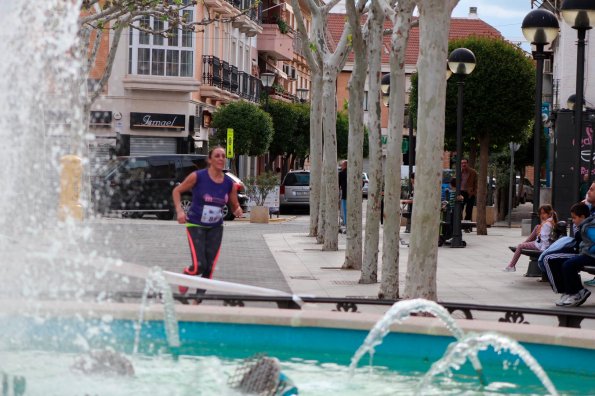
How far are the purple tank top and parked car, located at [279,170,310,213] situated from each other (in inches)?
1395

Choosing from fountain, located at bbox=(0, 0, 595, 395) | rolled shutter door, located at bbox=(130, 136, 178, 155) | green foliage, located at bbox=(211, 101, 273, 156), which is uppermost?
green foliage, located at bbox=(211, 101, 273, 156)

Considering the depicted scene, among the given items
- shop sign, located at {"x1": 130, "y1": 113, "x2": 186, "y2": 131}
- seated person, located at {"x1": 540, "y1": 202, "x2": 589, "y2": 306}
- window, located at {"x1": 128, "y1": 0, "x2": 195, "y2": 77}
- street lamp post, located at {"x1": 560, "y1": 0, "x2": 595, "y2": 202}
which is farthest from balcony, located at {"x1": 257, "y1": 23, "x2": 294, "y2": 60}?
seated person, located at {"x1": 540, "y1": 202, "x2": 589, "y2": 306}

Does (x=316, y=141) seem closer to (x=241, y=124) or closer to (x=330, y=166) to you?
(x=330, y=166)

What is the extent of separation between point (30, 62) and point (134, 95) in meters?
43.0

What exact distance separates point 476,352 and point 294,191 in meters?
40.1

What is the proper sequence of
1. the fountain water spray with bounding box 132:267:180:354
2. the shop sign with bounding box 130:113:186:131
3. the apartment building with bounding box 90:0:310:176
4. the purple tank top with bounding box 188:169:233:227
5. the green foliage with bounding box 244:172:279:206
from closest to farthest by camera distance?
1. the fountain water spray with bounding box 132:267:180:354
2. the purple tank top with bounding box 188:169:233:227
3. the green foliage with bounding box 244:172:279:206
4. the apartment building with bounding box 90:0:310:176
5. the shop sign with bounding box 130:113:186:131

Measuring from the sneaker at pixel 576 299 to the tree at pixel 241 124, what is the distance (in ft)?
140

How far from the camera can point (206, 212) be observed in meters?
12.9

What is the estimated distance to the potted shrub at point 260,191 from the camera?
3919cm

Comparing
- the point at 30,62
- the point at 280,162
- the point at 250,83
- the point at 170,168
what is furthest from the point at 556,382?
the point at 280,162

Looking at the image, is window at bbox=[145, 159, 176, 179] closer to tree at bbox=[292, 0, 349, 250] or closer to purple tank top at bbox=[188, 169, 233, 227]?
tree at bbox=[292, 0, 349, 250]

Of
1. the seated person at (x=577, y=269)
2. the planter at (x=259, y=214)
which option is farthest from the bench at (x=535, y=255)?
the planter at (x=259, y=214)

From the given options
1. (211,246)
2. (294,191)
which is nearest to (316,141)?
(211,246)

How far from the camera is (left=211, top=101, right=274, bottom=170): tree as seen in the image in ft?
187
